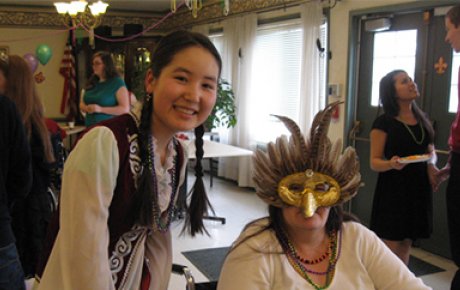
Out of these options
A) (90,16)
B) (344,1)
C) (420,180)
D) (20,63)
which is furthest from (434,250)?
(90,16)

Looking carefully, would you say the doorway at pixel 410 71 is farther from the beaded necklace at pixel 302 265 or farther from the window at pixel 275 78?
the beaded necklace at pixel 302 265

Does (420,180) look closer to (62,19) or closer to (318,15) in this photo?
(318,15)

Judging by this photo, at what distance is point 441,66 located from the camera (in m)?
3.73

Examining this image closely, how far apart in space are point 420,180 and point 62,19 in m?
6.93

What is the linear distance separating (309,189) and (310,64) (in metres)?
3.75

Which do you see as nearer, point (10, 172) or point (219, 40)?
point (10, 172)

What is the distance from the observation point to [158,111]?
1.17m

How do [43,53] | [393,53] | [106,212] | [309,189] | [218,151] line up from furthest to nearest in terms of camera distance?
1. [43,53]
2. [218,151]
3. [393,53]
4. [309,189]
5. [106,212]

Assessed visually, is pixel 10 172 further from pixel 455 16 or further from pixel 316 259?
pixel 455 16

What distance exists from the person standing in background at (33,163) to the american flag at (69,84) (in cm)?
607

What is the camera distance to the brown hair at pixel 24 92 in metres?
2.28

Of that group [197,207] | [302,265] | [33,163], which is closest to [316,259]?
[302,265]

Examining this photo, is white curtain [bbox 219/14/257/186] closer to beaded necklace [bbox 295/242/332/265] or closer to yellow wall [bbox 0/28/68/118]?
yellow wall [bbox 0/28/68/118]

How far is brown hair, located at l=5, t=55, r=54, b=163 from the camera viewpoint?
2283 mm
